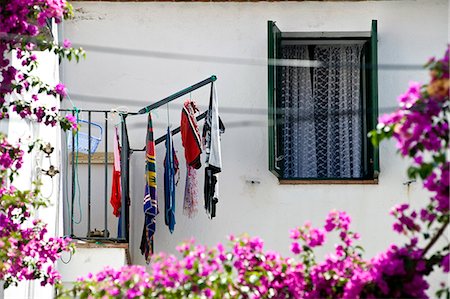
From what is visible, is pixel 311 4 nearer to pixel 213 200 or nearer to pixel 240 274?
pixel 213 200

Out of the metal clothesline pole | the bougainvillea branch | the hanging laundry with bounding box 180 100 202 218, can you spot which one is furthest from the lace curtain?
the bougainvillea branch

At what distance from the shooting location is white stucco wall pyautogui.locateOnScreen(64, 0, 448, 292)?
14.8 m

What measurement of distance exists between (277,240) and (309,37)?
2.07 metres

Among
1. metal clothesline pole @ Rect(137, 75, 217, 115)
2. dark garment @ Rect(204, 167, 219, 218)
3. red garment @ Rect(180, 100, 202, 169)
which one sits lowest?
dark garment @ Rect(204, 167, 219, 218)

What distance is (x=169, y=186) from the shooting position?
14.1 m

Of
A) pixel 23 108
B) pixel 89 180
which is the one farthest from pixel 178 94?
pixel 23 108

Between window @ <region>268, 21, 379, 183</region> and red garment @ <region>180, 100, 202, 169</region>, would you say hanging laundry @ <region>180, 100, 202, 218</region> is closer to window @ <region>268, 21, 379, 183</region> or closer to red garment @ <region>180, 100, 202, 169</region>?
red garment @ <region>180, 100, 202, 169</region>

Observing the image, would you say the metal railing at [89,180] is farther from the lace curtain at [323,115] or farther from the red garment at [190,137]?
the lace curtain at [323,115]

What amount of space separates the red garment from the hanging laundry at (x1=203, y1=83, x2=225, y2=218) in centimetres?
9

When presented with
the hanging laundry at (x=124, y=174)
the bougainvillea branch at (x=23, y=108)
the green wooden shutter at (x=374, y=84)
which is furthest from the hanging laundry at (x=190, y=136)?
the bougainvillea branch at (x=23, y=108)

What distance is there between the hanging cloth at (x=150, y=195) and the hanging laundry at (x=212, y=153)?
0.48m

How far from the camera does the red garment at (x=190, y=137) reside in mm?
14078

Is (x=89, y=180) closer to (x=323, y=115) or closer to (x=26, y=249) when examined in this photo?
(x=323, y=115)

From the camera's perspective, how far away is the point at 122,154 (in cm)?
1412
